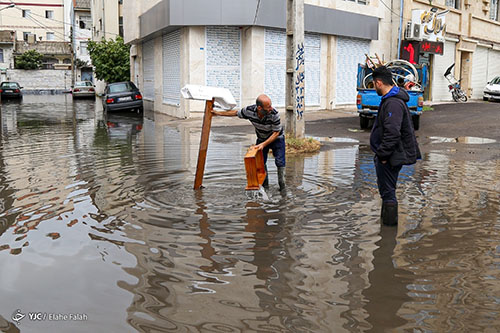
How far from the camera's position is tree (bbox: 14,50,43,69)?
60188 millimetres

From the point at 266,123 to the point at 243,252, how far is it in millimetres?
2788

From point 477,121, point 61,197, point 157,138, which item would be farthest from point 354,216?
point 477,121

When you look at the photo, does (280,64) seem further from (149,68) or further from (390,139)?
(390,139)

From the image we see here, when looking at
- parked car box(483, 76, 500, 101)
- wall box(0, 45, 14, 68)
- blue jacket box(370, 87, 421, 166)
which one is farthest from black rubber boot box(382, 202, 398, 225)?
wall box(0, 45, 14, 68)

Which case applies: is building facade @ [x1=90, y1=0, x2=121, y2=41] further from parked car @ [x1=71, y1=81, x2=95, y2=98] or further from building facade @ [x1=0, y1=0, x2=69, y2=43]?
building facade @ [x1=0, y1=0, x2=69, y2=43]

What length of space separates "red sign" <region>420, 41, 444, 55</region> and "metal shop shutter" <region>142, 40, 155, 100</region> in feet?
44.1

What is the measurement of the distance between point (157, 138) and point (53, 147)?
10.7 ft

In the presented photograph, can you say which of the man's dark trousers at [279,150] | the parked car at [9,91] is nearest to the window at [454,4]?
the man's dark trousers at [279,150]

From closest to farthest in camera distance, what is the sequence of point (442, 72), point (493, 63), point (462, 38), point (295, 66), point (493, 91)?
point (295, 66) → point (493, 91) → point (442, 72) → point (462, 38) → point (493, 63)

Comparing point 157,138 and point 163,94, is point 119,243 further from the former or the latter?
point 163,94

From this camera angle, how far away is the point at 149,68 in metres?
28.9

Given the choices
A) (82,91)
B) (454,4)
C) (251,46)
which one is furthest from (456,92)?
(82,91)

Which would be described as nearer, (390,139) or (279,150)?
(390,139)

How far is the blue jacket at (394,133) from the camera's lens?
18.4 ft
